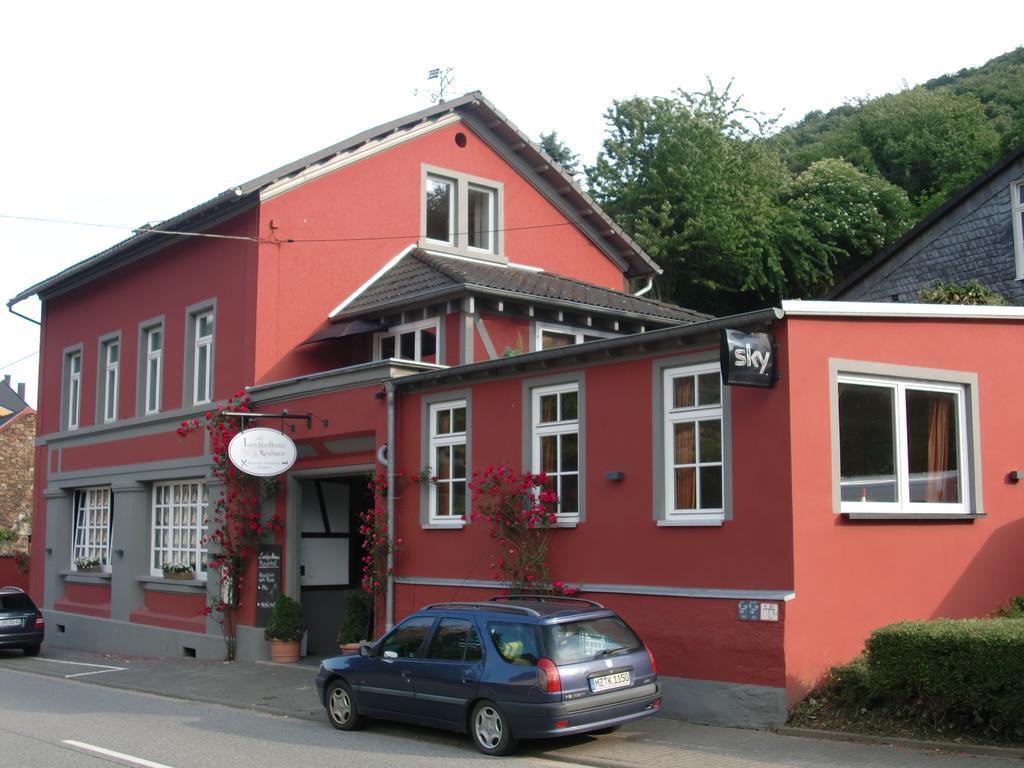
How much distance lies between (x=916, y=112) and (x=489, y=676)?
37179 millimetres

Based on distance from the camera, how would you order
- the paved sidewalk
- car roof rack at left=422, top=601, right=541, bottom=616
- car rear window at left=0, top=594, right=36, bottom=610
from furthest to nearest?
1. car rear window at left=0, top=594, right=36, bottom=610
2. car roof rack at left=422, top=601, right=541, bottom=616
3. the paved sidewalk

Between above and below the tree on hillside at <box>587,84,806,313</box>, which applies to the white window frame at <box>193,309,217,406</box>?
below

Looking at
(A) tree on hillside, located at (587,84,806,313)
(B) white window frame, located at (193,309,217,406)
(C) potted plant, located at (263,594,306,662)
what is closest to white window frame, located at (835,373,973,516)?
(C) potted plant, located at (263,594,306,662)

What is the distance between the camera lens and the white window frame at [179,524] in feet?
68.5

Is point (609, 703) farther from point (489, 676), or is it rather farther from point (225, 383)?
point (225, 383)

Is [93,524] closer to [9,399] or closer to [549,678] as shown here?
[549,678]

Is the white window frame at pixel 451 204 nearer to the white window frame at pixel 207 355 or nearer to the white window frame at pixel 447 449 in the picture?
the white window frame at pixel 207 355

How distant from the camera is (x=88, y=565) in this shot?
2466cm

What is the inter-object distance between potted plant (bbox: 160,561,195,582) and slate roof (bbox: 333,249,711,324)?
18.6 ft

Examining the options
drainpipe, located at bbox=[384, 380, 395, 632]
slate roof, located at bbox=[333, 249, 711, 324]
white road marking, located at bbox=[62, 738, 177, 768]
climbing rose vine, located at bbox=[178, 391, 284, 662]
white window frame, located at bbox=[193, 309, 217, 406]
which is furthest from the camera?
white window frame, located at bbox=[193, 309, 217, 406]

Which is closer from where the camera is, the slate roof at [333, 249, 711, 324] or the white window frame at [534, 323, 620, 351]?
the slate roof at [333, 249, 711, 324]

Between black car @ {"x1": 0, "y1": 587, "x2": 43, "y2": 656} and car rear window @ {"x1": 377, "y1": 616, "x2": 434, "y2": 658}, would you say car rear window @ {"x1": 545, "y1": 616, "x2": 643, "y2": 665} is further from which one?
black car @ {"x1": 0, "y1": 587, "x2": 43, "y2": 656}

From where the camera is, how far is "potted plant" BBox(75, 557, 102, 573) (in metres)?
24.5

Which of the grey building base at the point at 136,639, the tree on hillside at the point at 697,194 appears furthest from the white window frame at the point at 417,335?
the tree on hillside at the point at 697,194
